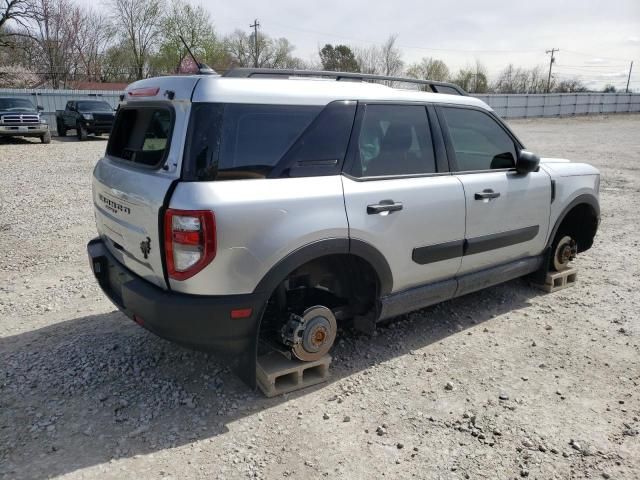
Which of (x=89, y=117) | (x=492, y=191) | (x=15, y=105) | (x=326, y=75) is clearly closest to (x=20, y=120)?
(x=15, y=105)

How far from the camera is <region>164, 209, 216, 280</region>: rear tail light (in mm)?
2615

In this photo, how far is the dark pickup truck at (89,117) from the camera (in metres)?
19.5

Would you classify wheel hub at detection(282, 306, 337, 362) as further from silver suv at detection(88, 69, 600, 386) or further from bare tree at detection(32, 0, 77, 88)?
bare tree at detection(32, 0, 77, 88)

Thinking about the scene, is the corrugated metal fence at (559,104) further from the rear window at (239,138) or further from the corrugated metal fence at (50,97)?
the rear window at (239,138)

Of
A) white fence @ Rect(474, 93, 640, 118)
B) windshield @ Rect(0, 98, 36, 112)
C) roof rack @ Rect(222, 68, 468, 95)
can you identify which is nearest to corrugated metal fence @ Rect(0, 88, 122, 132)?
windshield @ Rect(0, 98, 36, 112)

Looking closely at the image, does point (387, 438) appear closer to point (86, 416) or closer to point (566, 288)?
point (86, 416)

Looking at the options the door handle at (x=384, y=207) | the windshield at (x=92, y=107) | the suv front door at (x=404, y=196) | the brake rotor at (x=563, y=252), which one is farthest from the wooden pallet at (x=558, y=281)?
the windshield at (x=92, y=107)

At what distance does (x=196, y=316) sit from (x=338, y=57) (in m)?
50.7

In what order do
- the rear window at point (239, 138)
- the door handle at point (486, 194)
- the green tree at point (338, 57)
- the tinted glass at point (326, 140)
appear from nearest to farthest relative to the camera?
1. the rear window at point (239, 138)
2. the tinted glass at point (326, 140)
3. the door handle at point (486, 194)
4. the green tree at point (338, 57)

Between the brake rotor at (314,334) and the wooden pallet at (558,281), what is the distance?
2.76 meters

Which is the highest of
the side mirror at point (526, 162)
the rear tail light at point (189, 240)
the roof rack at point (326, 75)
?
the roof rack at point (326, 75)

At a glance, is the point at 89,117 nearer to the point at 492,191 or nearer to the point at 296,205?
the point at 492,191

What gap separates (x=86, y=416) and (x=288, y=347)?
4.24 ft

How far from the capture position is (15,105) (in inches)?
715
